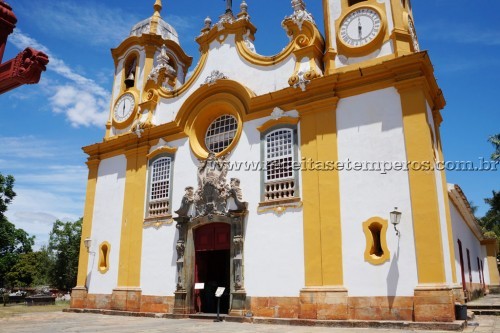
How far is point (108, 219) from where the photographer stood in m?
18.4

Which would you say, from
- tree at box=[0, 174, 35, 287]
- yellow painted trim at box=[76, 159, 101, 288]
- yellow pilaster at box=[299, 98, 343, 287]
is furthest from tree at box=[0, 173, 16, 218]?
yellow pilaster at box=[299, 98, 343, 287]

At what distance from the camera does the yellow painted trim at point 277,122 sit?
45.4 ft

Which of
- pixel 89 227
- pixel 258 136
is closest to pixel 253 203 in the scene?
pixel 258 136

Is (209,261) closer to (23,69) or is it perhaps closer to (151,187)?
(151,187)

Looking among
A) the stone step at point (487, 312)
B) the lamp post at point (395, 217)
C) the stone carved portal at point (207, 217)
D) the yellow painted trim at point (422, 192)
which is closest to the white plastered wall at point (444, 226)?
the yellow painted trim at point (422, 192)

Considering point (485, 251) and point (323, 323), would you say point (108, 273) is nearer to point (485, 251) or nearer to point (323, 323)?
point (323, 323)

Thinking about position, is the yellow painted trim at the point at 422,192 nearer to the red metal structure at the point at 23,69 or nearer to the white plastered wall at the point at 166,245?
the white plastered wall at the point at 166,245

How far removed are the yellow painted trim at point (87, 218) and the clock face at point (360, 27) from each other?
493 inches

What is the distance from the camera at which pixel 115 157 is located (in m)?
19.2

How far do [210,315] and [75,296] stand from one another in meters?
7.37

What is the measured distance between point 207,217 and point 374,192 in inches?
233

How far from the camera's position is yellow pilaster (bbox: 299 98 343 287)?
474 inches

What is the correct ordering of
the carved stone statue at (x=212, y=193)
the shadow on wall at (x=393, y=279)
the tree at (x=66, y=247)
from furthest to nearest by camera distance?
1. the tree at (x=66, y=247)
2. the carved stone statue at (x=212, y=193)
3. the shadow on wall at (x=393, y=279)

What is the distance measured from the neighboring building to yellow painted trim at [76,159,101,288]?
0.26 feet
